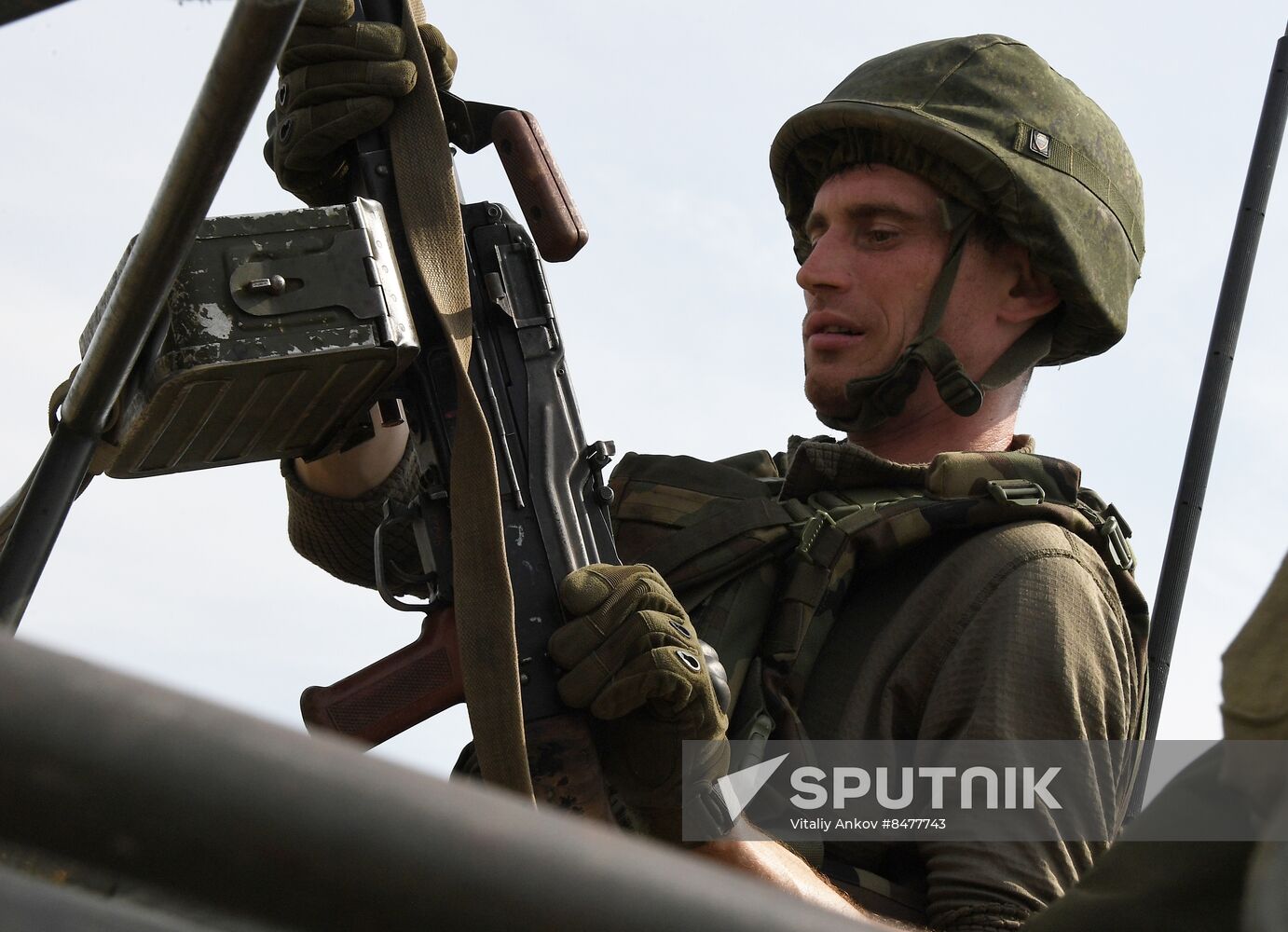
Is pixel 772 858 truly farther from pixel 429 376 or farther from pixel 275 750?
pixel 275 750

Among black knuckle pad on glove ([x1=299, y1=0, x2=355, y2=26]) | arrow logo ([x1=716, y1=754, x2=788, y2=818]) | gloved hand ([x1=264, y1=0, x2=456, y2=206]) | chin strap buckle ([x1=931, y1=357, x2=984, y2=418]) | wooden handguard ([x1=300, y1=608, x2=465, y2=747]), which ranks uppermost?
black knuckle pad on glove ([x1=299, y1=0, x2=355, y2=26])

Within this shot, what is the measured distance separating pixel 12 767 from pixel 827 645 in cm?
308

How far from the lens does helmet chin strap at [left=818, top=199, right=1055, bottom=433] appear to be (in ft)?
13.7

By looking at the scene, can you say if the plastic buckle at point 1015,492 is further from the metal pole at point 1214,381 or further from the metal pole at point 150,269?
the metal pole at point 150,269

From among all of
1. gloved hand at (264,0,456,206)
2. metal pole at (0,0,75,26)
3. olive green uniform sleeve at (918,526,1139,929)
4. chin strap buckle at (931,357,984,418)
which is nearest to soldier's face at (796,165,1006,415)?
chin strap buckle at (931,357,984,418)

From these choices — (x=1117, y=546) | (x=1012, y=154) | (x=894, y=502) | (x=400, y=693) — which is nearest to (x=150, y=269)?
(x=400, y=693)

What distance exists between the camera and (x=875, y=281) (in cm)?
425

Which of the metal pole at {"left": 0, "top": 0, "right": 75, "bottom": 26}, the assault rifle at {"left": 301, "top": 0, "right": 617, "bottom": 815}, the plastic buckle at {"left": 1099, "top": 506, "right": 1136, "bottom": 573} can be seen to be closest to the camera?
the metal pole at {"left": 0, "top": 0, "right": 75, "bottom": 26}

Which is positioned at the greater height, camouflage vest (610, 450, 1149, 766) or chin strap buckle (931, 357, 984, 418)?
chin strap buckle (931, 357, 984, 418)

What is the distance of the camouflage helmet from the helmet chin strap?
5 cm

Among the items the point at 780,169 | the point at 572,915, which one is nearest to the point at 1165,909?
the point at 572,915

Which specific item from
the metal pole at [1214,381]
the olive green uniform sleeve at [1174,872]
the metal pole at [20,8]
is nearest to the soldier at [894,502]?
the metal pole at [1214,381]

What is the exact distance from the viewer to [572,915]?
2.53 ft

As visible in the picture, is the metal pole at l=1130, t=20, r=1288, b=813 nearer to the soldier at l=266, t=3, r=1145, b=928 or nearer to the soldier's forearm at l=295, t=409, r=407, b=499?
the soldier at l=266, t=3, r=1145, b=928
